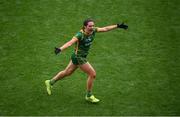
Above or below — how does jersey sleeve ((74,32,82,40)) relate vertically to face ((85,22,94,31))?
below

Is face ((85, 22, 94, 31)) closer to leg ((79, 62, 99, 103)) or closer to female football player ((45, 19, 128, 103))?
female football player ((45, 19, 128, 103))

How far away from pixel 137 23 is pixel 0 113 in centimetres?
550

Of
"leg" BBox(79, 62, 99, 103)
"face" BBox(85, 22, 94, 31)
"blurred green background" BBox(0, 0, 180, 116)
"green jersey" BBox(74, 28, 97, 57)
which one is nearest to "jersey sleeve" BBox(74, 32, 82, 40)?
"green jersey" BBox(74, 28, 97, 57)

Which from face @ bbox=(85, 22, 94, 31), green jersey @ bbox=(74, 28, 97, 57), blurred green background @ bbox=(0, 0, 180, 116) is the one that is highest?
face @ bbox=(85, 22, 94, 31)

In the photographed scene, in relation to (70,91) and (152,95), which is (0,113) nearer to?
(70,91)

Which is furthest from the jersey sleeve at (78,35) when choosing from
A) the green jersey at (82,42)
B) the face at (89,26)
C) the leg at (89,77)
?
the leg at (89,77)

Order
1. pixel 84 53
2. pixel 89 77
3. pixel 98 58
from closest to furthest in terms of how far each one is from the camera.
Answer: pixel 84 53 < pixel 89 77 < pixel 98 58

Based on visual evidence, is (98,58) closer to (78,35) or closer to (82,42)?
(82,42)

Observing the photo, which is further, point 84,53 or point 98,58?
point 98,58

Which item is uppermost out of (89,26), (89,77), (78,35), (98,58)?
(89,26)

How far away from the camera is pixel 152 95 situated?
941 cm

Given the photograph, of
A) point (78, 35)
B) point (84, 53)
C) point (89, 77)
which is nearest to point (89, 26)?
point (78, 35)

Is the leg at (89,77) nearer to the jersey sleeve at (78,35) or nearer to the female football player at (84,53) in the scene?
the female football player at (84,53)

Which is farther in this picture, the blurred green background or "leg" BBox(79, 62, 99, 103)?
the blurred green background
